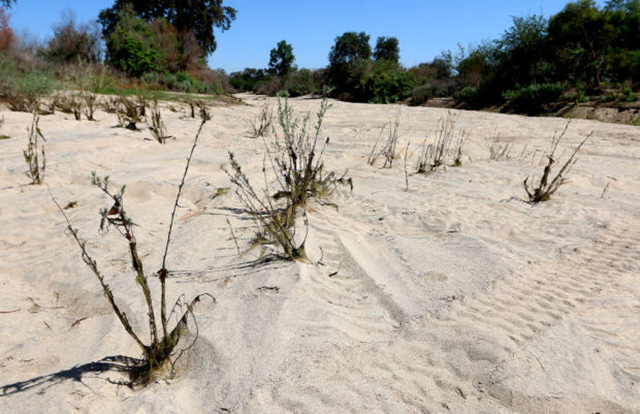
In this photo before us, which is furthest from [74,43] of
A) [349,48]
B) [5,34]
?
[349,48]

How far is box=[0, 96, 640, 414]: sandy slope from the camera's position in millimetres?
1438

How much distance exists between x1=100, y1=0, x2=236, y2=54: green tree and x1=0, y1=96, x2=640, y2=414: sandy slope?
27.4m

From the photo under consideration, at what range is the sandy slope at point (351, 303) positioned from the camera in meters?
1.44

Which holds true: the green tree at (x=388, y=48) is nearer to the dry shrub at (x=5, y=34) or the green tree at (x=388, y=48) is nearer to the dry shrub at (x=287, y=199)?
the dry shrub at (x=5, y=34)

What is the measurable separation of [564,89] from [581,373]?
14.8 m

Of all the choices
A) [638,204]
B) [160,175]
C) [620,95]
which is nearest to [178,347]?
[160,175]

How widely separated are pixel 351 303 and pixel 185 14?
32135 mm

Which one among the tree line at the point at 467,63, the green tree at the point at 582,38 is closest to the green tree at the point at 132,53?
the tree line at the point at 467,63

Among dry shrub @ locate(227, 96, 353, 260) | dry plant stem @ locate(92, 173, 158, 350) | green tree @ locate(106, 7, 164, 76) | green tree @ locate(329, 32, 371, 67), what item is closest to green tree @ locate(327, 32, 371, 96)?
green tree @ locate(329, 32, 371, 67)

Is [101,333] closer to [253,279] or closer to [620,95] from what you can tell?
[253,279]

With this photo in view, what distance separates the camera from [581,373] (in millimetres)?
1556

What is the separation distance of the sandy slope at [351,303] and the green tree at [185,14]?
27.4 metres

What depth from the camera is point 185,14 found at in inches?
1151

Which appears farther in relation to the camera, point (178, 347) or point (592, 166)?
point (592, 166)
